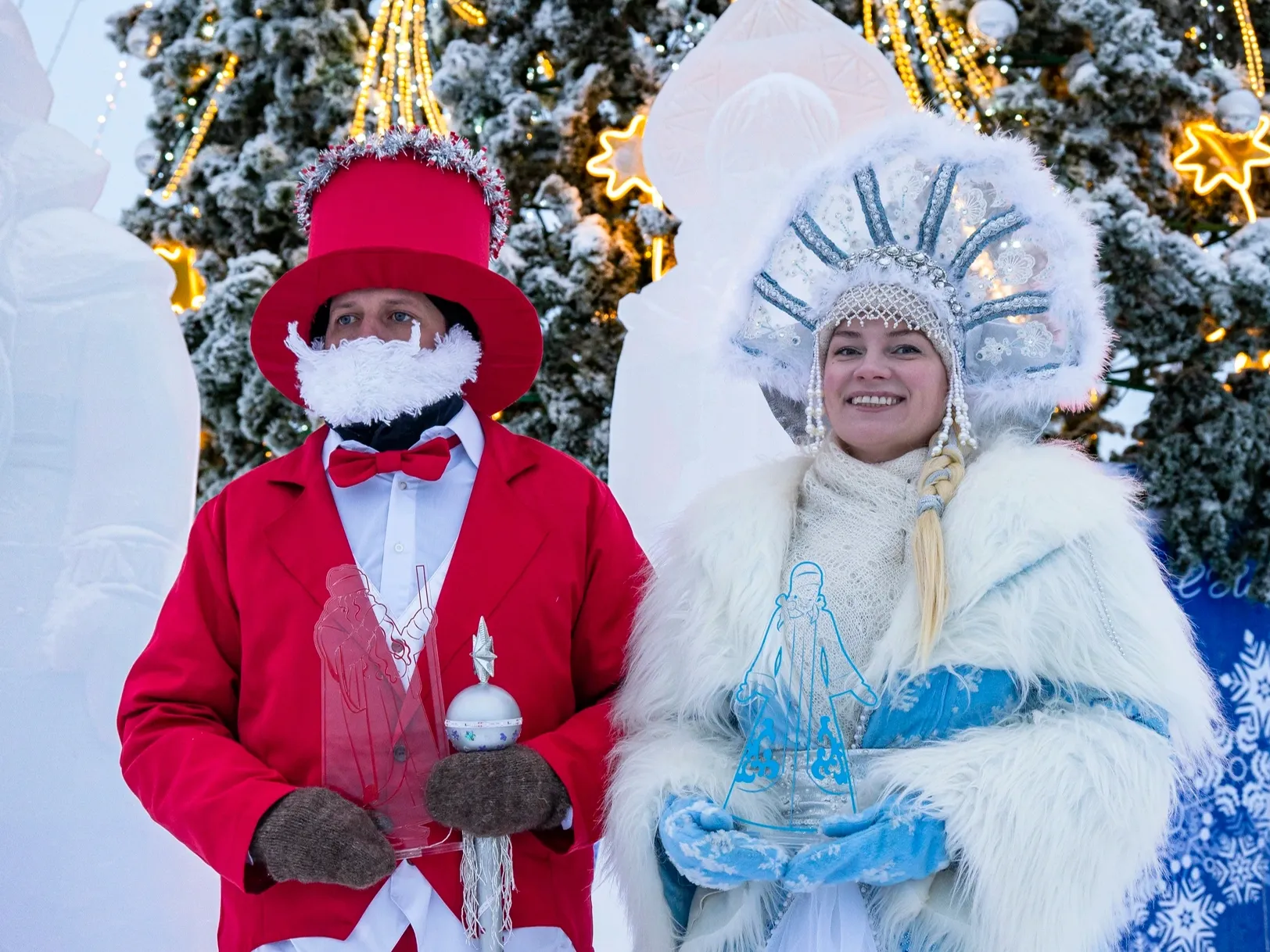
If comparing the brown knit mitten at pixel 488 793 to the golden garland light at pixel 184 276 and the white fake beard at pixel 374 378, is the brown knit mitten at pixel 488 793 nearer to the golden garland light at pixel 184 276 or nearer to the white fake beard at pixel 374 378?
the white fake beard at pixel 374 378

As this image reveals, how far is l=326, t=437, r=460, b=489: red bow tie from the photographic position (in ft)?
7.10

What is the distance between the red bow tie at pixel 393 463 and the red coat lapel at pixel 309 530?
0.18 ft

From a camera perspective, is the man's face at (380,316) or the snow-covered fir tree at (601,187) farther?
the snow-covered fir tree at (601,187)

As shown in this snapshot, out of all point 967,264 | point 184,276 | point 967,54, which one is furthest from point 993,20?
point 184,276

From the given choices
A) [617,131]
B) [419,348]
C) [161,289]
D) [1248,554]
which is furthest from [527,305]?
[1248,554]

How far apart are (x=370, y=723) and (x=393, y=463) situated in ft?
1.58

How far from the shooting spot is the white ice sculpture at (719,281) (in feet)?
11.2

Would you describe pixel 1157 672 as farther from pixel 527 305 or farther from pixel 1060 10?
pixel 1060 10

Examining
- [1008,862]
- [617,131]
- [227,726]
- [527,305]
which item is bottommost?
[1008,862]

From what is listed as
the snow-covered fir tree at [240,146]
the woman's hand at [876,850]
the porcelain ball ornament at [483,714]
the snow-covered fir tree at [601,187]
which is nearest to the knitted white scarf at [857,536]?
the woman's hand at [876,850]

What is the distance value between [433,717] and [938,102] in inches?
153

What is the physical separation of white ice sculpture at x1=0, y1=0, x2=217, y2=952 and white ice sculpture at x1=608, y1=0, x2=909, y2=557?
1211 millimetres

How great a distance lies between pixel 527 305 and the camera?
2438 mm

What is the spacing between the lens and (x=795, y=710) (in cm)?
195
